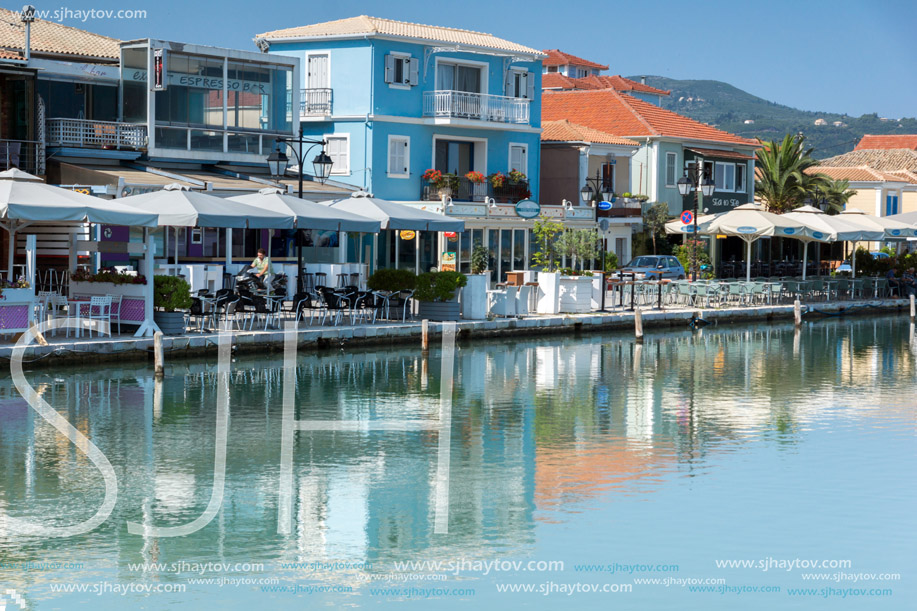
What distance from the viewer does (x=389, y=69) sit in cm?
4356

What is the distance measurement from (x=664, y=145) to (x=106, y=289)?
1384 inches

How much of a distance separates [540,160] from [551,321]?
1976 cm

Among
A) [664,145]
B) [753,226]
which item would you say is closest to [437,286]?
[753,226]

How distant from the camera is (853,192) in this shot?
67.9m

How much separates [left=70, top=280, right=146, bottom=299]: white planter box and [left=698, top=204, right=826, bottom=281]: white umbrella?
21.9 meters

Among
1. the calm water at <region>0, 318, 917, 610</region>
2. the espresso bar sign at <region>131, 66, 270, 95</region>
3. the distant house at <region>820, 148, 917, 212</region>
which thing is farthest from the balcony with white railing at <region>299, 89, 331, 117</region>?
the distant house at <region>820, 148, 917, 212</region>

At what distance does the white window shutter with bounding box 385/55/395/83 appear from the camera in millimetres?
43500

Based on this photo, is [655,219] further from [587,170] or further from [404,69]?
[404,69]

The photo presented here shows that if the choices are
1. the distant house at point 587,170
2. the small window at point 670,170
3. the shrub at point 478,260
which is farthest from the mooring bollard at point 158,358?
the small window at point 670,170

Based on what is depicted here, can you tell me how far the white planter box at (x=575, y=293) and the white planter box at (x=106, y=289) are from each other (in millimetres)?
13408

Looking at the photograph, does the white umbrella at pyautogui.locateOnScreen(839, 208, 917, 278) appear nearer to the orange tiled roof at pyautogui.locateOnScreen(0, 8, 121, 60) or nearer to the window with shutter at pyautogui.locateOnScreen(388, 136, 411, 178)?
the window with shutter at pyautogui.locateOnScreen(388, 136, 411, 178)

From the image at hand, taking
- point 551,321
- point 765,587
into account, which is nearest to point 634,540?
point 765,587

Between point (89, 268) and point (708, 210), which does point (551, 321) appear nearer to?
point (89, 268)

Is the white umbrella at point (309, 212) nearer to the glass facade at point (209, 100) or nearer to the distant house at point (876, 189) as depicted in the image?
the glass facade at point (209, 100)
